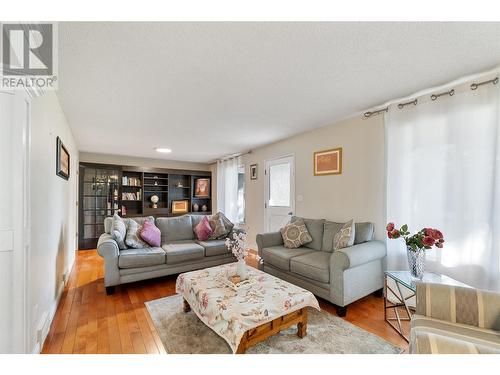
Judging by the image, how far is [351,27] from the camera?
1.35 m

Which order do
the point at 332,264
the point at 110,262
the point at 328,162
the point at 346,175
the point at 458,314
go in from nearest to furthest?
the point at 458,314 < the point at 332,264 < the point at 110,262 < the point at 346,175 < the point at 328,162

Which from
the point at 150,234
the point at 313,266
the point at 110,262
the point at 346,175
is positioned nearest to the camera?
the point at 313,266

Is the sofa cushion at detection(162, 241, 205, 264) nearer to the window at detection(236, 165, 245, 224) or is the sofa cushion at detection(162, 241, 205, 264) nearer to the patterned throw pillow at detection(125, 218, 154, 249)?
the patterned throw pillow at detection(125, 218, 154, 249)

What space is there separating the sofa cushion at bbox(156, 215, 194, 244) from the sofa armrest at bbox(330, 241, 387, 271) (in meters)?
2.51

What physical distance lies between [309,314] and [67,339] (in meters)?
2.15

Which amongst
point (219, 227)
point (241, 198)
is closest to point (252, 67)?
point (219, 227)

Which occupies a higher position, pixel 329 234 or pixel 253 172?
pixel 253 172

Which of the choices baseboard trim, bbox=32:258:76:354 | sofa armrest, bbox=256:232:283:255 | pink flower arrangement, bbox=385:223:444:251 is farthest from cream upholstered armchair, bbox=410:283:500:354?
baseboard trim, bbox=32:258:76:354

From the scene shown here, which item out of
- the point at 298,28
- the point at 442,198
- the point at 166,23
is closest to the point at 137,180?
the point at 166,23

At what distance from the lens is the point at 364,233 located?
2.70 metres

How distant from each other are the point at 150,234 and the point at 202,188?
3.47m

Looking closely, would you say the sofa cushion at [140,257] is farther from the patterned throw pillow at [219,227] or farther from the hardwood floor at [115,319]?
the patterned throw pillow at [219,227]

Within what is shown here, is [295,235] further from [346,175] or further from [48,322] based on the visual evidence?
[48,322]

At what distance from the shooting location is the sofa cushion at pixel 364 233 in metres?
2.69
